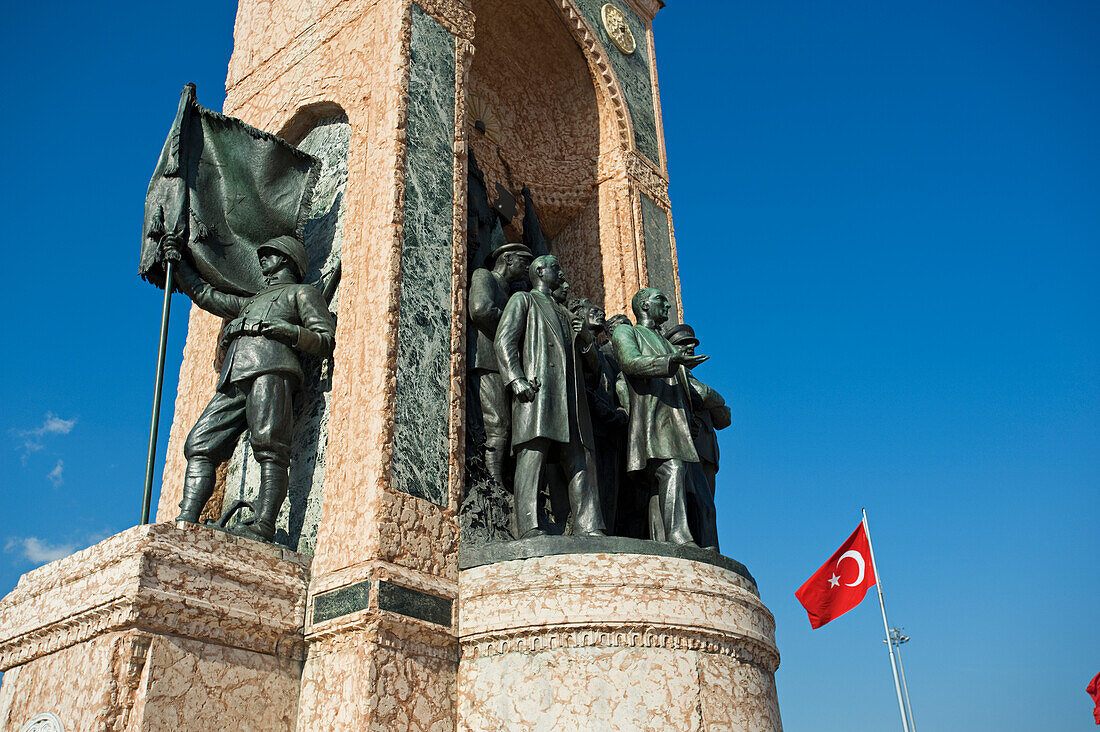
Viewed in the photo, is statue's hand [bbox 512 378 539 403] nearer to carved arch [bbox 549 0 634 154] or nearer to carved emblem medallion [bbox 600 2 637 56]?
carved arch [bbox 549 0 634 154]

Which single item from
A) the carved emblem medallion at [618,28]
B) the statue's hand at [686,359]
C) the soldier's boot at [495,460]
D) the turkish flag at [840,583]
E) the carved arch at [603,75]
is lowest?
the soldier's boot at [495,460]

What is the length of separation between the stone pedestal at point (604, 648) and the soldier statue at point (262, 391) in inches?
57.0

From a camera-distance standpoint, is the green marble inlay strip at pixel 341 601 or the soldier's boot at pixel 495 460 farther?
the soldier's boot at pixel 495 460

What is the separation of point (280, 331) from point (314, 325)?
248 mm

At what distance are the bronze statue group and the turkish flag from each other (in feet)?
15.6

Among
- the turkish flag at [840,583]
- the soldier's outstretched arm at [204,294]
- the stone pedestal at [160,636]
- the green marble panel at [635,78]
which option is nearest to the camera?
the stone pedestal at [160,636]

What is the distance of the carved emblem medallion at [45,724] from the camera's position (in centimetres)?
553

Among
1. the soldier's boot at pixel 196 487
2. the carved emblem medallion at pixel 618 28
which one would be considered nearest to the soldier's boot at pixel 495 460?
the soldier's boot at pixel 196 487

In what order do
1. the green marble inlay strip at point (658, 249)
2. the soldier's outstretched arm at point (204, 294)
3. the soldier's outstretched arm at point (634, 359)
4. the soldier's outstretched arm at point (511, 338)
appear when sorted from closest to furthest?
1. the soldier's outstretched arm at point (511, 338)
2. the soldier's outstretched arm at point (634, 359)
3. the soldier's outstretched arm at point (204, 294)
4. the green marble inlay strip at point (658, 249)

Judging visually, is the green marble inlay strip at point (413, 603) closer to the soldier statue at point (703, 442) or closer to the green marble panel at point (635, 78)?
the soldier statue at point (703, 442)

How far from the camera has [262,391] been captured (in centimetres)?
682

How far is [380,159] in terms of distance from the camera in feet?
24.3

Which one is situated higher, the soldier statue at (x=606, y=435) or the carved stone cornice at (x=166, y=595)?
the soldier statue at (x=606, y=435)

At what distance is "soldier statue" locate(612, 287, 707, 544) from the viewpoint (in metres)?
7.25
